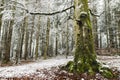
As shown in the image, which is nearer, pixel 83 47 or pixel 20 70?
pixel 83 47

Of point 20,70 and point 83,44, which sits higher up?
point 83,44

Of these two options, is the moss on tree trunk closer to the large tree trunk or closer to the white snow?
the large tree trunk

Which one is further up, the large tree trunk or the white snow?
the large tree trunk

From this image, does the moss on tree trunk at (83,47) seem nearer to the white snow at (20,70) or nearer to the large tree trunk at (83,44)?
the large tree trunk at (83,44)

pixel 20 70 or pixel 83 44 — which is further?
pixel 20 70

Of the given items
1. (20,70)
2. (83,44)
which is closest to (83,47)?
(83,44)

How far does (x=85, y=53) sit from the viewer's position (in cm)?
1065

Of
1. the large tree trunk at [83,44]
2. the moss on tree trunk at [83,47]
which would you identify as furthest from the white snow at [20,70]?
the large tree trunk at [83,44]

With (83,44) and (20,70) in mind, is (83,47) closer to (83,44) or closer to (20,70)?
(83,44)

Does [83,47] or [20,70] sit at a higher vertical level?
[83,47]

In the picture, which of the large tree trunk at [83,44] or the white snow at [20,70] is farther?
the white snow at [20,70]

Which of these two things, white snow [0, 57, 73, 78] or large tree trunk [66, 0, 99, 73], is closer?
large tree trunk [66, 0, 99, 73]

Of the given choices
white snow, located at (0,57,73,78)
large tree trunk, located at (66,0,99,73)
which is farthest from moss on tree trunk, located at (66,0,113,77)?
white snow, located at (0,57,73,78)

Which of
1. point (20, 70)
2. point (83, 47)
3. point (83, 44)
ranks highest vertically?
point (83, 44)
